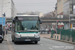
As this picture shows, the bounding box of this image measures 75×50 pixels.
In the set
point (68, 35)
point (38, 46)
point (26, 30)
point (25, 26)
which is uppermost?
point (25, 26)

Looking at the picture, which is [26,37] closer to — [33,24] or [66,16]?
[33,24]

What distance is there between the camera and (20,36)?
21.9 m

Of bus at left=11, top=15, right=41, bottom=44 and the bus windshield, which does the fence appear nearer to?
bus at left=11, top=15, right=41, bottom=44

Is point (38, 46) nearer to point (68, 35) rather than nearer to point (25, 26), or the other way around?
point (25, 26)

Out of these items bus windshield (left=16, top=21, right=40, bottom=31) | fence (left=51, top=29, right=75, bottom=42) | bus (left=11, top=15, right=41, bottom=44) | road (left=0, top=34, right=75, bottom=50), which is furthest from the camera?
fence (left=51, top=29, right=75, bottom=42)

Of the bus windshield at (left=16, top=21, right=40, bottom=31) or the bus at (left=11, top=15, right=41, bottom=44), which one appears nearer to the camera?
the bus at (left=11, top=15, right=41, bottom=44)

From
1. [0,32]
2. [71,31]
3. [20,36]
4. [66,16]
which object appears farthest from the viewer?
[66,16]

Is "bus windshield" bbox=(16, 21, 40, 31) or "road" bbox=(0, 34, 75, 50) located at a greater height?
"bus windshield" bbox=(16, 21, 40, 31)

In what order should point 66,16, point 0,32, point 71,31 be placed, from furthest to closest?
point 66,16 → point 71,31 → point 0,32

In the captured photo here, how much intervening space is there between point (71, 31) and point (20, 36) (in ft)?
23.9

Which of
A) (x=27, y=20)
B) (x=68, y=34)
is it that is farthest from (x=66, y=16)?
(x=27, y=20)

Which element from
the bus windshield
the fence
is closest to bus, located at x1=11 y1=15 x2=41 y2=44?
the bus windshield

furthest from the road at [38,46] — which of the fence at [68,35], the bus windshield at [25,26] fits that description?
the fence at [68,35]

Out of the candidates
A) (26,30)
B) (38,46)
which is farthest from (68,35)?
(38,46)
